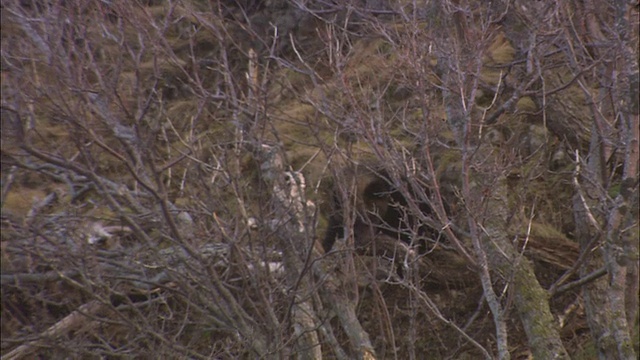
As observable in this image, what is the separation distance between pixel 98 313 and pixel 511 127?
3849mm

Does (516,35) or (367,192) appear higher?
(516,35)

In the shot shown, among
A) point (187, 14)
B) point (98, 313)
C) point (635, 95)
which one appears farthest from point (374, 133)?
point (98, 313)

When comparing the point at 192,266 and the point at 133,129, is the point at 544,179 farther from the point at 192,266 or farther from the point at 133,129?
the point at 133,129

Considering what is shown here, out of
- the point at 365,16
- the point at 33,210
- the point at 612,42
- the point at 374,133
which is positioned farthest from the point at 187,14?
the point at 612,42

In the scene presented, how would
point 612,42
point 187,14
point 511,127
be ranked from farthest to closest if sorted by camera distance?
point 511,127
point 187,14
point 612,42

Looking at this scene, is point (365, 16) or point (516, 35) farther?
point (516, 35)

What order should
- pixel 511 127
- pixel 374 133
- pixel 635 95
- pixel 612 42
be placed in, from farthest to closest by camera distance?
pixel 511 127 < pixel 612 42 < pixel 374 133 < pixel 635 95

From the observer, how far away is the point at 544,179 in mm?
7633

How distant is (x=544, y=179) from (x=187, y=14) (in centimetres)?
373

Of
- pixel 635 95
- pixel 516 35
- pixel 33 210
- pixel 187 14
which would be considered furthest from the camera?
pixel 516 35

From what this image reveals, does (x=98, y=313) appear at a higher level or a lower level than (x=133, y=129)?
lower

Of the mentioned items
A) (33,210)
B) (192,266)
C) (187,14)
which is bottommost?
(33,210)

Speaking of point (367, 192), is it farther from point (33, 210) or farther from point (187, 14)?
point (33, 210)

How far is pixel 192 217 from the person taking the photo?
18.4ft
